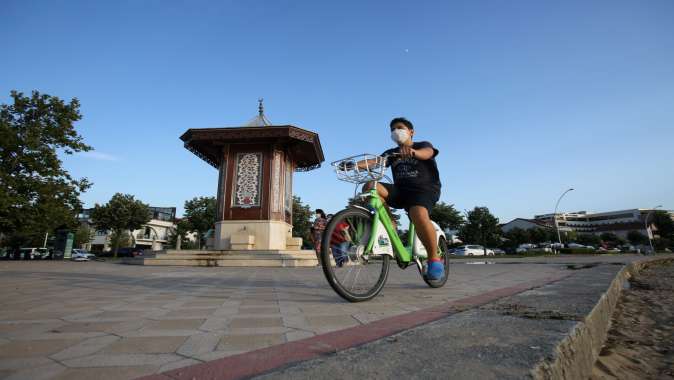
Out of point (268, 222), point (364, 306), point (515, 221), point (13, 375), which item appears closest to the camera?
point (13, 375)

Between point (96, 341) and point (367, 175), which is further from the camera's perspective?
point (367, 175)

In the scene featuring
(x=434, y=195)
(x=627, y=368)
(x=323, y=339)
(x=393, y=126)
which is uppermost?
(x=393, y=126)

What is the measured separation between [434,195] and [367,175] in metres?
0.77

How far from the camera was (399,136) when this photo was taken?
11.1 ft

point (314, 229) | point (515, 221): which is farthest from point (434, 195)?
point (515, 221)

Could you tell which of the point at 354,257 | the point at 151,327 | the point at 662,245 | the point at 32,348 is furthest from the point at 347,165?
the point at 662,245

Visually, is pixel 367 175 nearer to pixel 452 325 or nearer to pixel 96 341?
pixel 452 325

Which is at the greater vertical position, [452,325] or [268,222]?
[268,222]

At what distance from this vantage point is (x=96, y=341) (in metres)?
1.68

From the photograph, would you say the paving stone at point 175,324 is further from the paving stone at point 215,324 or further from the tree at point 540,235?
the tree at point 540,235

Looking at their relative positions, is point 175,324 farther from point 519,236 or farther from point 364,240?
point 519,236

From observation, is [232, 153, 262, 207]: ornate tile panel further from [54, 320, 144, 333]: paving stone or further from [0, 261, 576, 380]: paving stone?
[54, 320, 144, 333]: paving stone

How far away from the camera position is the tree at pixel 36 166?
53.9 ft

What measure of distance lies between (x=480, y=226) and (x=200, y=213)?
116 ft
